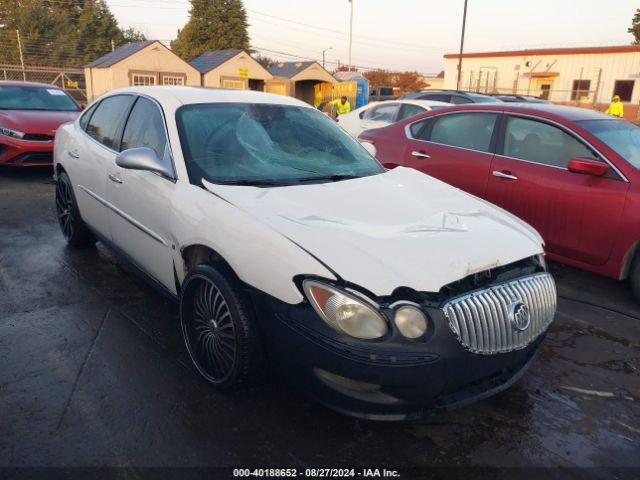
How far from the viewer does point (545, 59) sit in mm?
39000

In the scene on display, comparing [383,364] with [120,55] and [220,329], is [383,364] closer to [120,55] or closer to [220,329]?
[220,329]

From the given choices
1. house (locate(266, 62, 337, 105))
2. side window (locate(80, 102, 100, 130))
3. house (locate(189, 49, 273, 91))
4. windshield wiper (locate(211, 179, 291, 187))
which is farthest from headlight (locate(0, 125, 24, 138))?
house (locate(266, 62, 337, 105))

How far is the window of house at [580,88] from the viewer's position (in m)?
36.4

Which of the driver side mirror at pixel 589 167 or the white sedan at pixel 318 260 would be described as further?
the driver side mirror at pixel 589 167

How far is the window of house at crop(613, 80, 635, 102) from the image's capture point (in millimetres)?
34969

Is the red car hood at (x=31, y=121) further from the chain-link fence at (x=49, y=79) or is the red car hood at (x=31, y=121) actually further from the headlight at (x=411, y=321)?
the chain-link fence at (x=49, y=79)

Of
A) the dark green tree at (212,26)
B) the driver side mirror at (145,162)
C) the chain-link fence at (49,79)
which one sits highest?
the dark green tree at (212,26)

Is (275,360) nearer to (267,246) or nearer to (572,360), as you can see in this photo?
(267,246)

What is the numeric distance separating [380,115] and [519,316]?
26.7 ft

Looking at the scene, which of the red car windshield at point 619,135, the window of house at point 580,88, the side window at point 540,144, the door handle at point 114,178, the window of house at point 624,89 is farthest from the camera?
the window of house at point 580,88

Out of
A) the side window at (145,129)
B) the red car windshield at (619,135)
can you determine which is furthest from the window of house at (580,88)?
the side window at (145,129)

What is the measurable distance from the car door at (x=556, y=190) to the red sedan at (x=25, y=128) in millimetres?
7071

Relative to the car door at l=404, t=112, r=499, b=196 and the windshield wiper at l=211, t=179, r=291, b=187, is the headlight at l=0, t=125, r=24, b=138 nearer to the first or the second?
the car door at l=404, t=112, r=499, b=196

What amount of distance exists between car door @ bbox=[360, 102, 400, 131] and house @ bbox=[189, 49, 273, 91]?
2328cm
